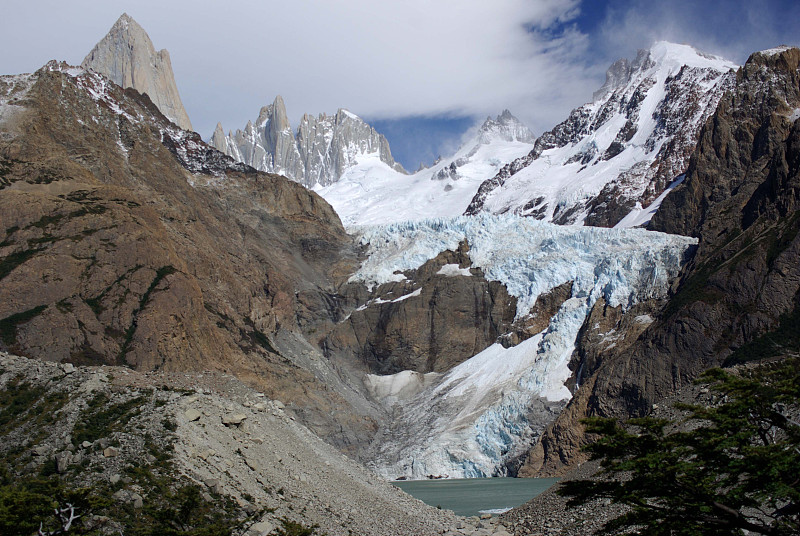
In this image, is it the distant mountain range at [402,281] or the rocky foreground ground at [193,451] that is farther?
the distant mountain range at [402,281]

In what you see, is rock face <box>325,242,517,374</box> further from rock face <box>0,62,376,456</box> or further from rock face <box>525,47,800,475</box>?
rock face <box>525,47,800,475</box>

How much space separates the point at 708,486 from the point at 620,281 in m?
107

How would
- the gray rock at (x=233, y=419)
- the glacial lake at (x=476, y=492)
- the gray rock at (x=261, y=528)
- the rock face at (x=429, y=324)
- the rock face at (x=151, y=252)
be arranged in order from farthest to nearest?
1. the rock face at (x=429, y=324)
2. the rock face at (x=151, y=252)
3. the glacial lake at (x=476, y=492)
4. the gray rock at (x=233, y=419)
5. the gray rock at (x=261, y=528)

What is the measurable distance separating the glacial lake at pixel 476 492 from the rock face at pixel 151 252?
64.4 ft

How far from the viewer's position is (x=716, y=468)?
782 inches

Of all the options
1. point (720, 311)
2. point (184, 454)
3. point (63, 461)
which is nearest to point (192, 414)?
point (184, 454)

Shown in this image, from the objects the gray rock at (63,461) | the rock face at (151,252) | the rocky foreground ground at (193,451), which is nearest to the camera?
the gray rock at (63,461)

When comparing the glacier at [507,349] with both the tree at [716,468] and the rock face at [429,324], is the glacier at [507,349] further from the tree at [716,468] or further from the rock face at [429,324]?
the tree at [716,468]

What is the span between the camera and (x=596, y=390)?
104 metres

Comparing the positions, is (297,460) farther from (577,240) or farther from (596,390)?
(577,240)

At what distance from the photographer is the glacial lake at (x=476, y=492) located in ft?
216

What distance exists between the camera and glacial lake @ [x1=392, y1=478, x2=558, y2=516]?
6589 centimetres

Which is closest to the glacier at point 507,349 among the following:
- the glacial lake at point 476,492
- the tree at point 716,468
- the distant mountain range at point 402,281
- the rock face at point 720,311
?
the distant mountain range at point 402,281

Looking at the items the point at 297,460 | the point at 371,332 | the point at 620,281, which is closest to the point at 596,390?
the point at 620,281
